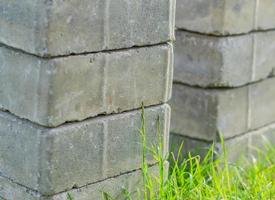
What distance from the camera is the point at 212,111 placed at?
438cm

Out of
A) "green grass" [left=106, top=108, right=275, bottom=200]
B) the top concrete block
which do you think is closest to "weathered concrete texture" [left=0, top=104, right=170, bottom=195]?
"green grass" [left=106, top=108, right=275, bottom=200]

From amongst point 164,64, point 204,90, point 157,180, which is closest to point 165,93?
point 164,64

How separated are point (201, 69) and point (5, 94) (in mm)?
1583

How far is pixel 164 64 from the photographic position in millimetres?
3441

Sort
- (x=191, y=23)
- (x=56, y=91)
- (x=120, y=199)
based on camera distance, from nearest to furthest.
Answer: (x=56, y=91)
(x=120, y=199)
(x=191, y=23)

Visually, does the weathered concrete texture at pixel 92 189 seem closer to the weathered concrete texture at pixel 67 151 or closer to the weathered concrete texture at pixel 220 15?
the weathered concrete texture at pixel 67 151

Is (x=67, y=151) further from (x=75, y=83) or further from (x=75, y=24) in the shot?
(x=75, y=24)

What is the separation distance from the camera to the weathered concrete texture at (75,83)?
9.71ft

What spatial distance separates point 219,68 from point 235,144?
495 millimetres

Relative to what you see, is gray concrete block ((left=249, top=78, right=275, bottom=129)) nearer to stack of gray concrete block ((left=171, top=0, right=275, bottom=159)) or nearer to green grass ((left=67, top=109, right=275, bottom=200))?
stack of gray concrete block ((left=171, top=0, right=275, bottom=159))

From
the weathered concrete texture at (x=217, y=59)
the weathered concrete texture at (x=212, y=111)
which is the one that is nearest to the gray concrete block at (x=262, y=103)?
the weathered concrete texture at (x=212, y=111)

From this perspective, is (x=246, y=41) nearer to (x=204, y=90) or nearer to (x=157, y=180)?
(x=204, y=90)

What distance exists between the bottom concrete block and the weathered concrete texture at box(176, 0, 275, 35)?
64cm

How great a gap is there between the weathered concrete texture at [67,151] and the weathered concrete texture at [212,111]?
1.08 metres
